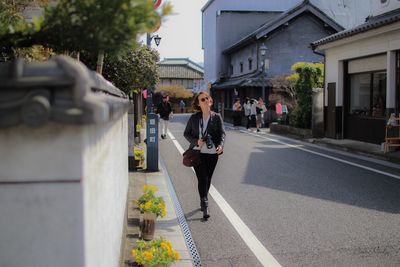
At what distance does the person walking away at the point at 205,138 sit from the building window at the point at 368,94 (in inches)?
425

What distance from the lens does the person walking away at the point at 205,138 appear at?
24.1ft

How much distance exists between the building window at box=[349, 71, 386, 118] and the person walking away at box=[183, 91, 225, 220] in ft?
35.4

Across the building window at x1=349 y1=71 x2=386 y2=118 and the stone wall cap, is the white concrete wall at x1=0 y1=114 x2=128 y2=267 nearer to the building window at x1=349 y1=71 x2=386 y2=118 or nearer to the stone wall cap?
the stone wall cap

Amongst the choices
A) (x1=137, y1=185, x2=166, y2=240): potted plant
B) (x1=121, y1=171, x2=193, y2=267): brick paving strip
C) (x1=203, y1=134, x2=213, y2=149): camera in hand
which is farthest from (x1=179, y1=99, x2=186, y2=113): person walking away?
(x1=137, y1=185, x2=166, y2=240): potted plant

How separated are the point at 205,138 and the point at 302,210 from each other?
1954 mm

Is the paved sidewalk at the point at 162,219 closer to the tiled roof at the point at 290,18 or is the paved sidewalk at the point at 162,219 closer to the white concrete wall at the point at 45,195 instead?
the white concrete wall at the point at 45,195

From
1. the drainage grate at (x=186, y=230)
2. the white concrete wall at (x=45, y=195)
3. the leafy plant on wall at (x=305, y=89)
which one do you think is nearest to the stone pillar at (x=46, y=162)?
the white concrete wall at (x=45, y=195)

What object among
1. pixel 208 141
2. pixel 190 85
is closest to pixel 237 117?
pixel 208 141

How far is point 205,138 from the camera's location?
7.36 metres

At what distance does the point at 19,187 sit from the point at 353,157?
44.7 ft

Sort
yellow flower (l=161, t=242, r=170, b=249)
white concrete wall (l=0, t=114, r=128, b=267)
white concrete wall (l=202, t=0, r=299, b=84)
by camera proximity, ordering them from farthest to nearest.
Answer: white concrete wall (l=202, t=0, r=299, b=84) → yellow flower (l=161, t=242, r=170, b=249) → white concrete wall (l=0, t=114, r=128, b=267)

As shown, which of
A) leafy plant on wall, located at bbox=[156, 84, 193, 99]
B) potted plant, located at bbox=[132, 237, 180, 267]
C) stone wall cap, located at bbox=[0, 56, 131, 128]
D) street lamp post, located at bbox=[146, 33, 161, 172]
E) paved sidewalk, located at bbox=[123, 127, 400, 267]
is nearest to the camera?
stone wall cap, located at bbox=[0, 56, 131, 128]

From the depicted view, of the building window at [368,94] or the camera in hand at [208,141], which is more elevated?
the building window at [368,94]

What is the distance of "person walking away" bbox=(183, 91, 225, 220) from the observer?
7355 millimetres
